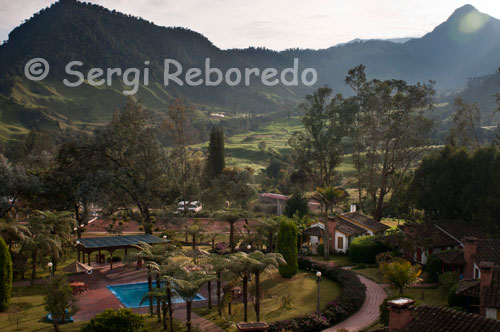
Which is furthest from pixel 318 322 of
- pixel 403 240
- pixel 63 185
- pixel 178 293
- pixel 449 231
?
pixel 63 185

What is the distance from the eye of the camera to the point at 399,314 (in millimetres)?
12523

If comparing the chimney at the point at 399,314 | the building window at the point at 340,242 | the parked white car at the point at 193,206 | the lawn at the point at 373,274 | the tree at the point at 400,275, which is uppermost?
the chimney at the point at 399,314

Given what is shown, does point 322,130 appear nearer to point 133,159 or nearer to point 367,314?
point 133,159

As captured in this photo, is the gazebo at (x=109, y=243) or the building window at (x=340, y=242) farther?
the building window at (x=340, y=242)

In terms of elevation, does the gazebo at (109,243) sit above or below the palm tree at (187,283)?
below

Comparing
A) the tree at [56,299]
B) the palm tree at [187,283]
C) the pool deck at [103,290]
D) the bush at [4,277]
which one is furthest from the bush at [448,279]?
the bush at [4,277]

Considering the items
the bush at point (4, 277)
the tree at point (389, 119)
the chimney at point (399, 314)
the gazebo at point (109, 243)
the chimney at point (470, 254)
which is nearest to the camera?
the chimney at point (399, 314)

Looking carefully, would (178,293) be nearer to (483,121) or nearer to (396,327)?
(396,327)

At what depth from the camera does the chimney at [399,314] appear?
12531mm

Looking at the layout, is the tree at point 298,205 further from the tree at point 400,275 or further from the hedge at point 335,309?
the tree at point 400,275

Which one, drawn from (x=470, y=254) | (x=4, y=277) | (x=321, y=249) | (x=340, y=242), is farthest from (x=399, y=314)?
(x=340, y=242)

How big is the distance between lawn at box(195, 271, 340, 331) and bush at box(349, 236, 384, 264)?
16.0 ft

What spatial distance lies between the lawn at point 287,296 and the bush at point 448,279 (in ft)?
19.1

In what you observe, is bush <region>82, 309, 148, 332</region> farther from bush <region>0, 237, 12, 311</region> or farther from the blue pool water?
the blue pool water
